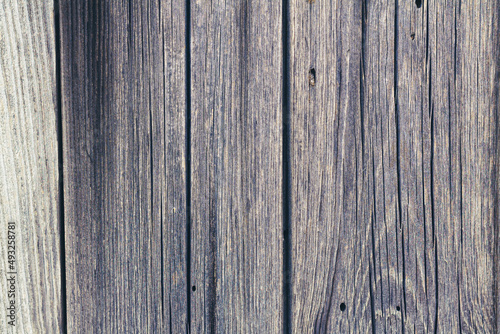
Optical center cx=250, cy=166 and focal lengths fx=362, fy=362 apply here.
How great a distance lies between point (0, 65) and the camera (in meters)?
0.91

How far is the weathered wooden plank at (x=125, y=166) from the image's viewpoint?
36.4 inches

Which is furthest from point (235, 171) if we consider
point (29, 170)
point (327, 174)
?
point (29, 170)

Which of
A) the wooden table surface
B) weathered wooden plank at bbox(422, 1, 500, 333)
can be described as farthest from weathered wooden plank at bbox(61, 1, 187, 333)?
weathered wooden plank at bbox(422, 1, 500, 333)

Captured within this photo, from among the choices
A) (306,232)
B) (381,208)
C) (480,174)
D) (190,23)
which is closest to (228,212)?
(306,232)

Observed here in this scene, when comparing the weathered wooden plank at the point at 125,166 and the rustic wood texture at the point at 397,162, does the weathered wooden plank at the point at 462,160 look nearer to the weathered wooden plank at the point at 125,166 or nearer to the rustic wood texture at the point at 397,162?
the rustic wood texture at the point at 397,162

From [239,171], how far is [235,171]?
0.03 ft

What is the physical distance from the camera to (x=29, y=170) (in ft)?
3.03

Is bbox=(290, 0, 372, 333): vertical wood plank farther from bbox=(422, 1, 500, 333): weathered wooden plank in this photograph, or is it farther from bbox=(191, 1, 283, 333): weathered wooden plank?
bbox=(422, 1, 500, 333): weathered wooden plank

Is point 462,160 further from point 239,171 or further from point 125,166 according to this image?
point 125,166

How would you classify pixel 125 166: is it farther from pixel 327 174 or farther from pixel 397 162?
pixel 397 162

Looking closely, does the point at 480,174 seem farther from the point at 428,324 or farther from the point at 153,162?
the point at 153,162

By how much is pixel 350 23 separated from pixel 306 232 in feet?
1.77

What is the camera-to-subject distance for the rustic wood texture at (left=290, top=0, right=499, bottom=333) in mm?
900

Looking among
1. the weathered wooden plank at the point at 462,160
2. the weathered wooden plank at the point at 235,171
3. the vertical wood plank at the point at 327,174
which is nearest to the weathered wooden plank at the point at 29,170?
the weathered wooden plank at the point at 235,171
